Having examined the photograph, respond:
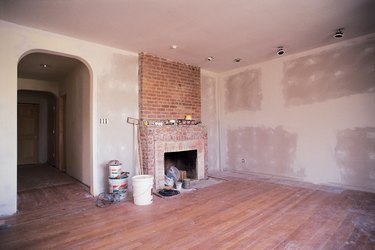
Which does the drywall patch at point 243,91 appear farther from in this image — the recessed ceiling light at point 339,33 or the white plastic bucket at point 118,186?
the white plastic bucket at point 118,186

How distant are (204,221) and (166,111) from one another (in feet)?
8.65

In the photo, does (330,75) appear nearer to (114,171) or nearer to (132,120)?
(132,120)

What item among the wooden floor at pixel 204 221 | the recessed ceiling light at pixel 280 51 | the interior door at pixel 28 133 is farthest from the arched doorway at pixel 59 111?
the recessed ceiling light at pixel 280 51

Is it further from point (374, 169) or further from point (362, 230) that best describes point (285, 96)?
point (362, 230)

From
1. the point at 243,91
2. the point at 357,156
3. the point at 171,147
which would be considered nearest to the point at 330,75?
the point at 357,156

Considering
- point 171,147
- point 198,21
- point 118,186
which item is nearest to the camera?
point 198,21

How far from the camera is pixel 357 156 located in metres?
4.05

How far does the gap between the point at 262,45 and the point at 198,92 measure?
1920 millimetres

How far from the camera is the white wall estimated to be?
314cm

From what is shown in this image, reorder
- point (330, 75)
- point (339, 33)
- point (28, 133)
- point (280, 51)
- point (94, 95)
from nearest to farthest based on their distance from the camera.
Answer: point (339, 33), point (94, 95), point (330, 75), point (280, 51), point (28, 133)

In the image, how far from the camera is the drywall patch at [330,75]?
396 cm

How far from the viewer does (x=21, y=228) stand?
274 centimetres

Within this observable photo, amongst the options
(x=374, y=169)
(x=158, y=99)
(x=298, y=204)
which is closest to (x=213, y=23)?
(x=158, y=99)

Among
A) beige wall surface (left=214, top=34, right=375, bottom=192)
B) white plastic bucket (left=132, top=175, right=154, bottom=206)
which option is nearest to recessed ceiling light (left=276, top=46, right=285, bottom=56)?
beige wall surface (left=214, top=34, right=375, bottom=192)
